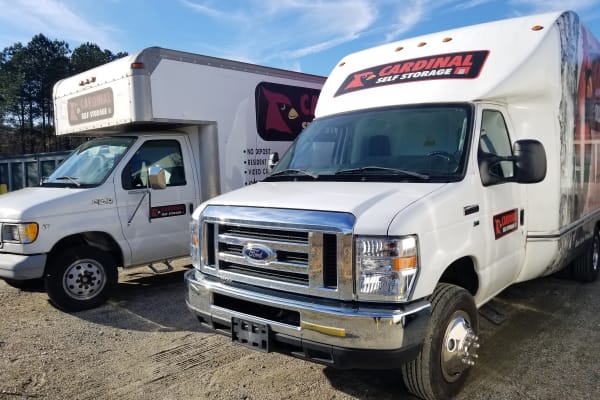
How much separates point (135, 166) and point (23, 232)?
1521 mm

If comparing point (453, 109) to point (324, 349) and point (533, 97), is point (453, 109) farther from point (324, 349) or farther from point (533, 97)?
point (324, 349)

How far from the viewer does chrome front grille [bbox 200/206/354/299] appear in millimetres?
2896

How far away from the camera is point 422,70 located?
434 cm

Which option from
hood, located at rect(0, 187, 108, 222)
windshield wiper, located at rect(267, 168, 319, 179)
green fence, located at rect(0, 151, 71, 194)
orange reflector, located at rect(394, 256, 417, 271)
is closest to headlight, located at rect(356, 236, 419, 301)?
orange reflector, located at rect(394, 256, 417, 271)

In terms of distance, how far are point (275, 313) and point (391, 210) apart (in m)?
1.08

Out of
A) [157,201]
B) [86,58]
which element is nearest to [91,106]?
[157,201]

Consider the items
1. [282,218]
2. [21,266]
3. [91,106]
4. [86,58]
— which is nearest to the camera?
[282,218]

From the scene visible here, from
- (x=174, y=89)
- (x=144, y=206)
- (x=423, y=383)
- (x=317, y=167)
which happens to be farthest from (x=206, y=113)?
(x=423, y=383)

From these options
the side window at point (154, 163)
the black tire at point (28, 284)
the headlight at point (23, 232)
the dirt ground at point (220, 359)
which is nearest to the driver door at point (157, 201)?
the side window at point (154, 163)

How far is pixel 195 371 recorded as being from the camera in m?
4.01

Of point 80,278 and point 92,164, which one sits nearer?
point 80,278

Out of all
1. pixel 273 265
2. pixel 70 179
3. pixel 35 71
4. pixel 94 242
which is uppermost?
pixel 35 71

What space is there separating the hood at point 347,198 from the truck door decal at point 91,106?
3410 millimetres

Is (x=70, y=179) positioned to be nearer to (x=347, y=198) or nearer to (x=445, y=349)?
(x=347, y=198)
